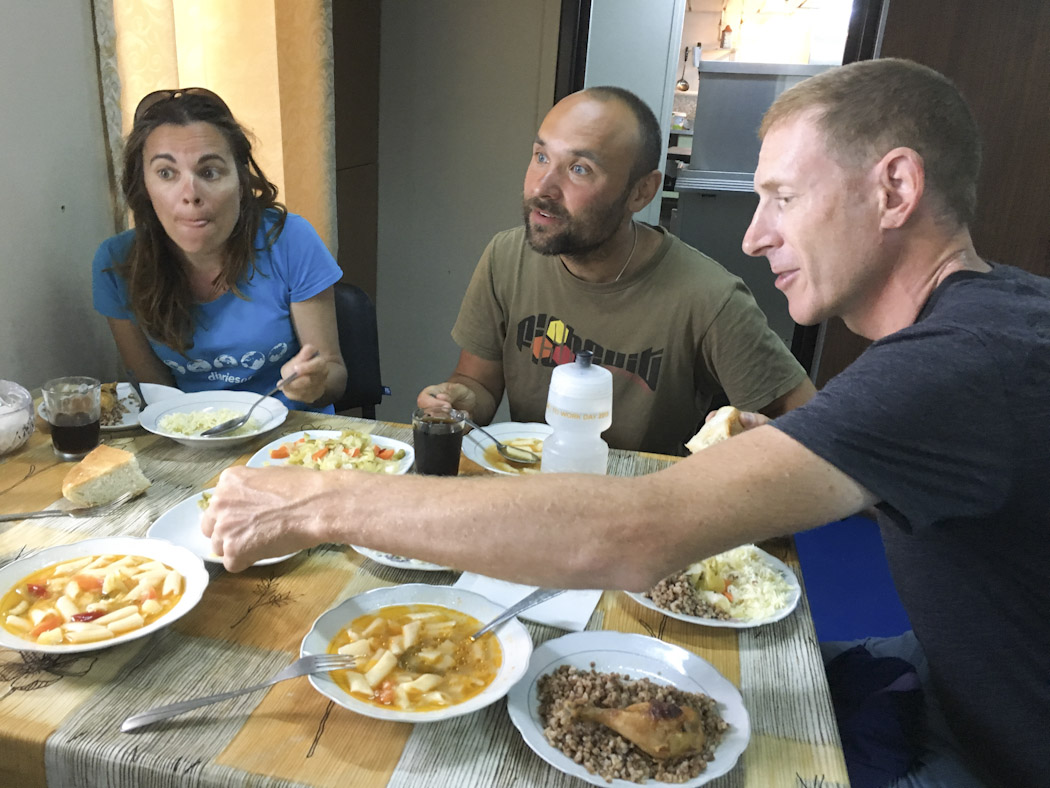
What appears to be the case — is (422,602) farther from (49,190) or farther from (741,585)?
(49,190)

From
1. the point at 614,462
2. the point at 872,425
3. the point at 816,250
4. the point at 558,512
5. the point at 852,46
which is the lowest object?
the point at 614,462

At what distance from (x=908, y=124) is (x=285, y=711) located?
1104 millimetres

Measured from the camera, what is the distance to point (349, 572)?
1.17 meters

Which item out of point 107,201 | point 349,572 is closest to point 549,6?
point 107,201

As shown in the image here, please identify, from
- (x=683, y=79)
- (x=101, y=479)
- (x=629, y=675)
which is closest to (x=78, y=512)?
(x=101, y=479)

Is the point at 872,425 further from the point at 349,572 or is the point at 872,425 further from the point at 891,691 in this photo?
the point at 349,572

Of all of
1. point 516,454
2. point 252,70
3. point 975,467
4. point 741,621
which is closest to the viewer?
point 975,467

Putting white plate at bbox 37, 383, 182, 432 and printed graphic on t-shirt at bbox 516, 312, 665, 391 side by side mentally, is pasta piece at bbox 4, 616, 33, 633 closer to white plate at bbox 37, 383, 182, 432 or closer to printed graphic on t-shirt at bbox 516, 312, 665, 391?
white plate at bbox 37, 383, 182, 432

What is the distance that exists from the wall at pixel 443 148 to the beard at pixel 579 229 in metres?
1.73

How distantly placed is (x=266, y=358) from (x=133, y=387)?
374mm

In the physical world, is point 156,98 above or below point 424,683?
above

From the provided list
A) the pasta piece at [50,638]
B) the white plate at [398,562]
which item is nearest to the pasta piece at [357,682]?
the white plate at [398,562]

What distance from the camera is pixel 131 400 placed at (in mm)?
1754

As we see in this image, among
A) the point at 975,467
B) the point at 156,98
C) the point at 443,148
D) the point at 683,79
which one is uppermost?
the point at 683,79
